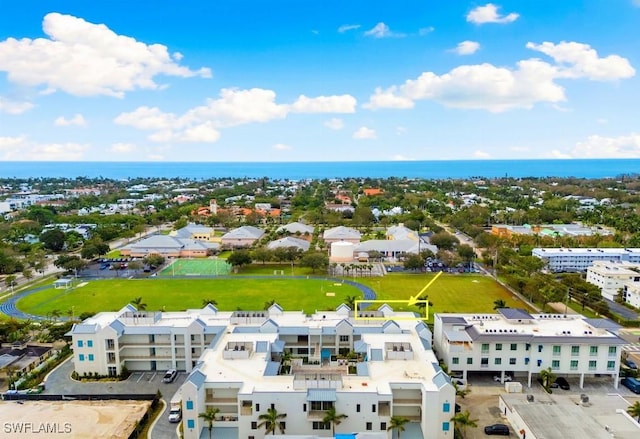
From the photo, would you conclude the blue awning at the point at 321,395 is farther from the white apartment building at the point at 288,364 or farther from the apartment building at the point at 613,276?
the apartment building at the point at 613,276

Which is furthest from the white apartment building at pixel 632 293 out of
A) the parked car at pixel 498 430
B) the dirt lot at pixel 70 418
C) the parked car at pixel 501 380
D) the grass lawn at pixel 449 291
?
the dirt lot at pixel 70 418

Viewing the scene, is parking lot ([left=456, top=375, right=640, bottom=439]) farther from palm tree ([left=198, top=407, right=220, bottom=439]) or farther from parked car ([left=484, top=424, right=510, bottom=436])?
palm tree ([left=198, top=407, right=220, bottom=439])

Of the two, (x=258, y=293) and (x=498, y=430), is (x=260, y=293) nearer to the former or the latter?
(x=258, y=293)

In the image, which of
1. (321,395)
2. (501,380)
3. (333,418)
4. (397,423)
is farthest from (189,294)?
(397,423)

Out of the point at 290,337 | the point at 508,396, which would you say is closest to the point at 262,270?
the point at 290,337

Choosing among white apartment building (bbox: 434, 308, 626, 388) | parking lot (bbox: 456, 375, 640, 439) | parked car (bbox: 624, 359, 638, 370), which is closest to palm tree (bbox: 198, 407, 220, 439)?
parking lot (bbox: 456, 375, 640, 439)
